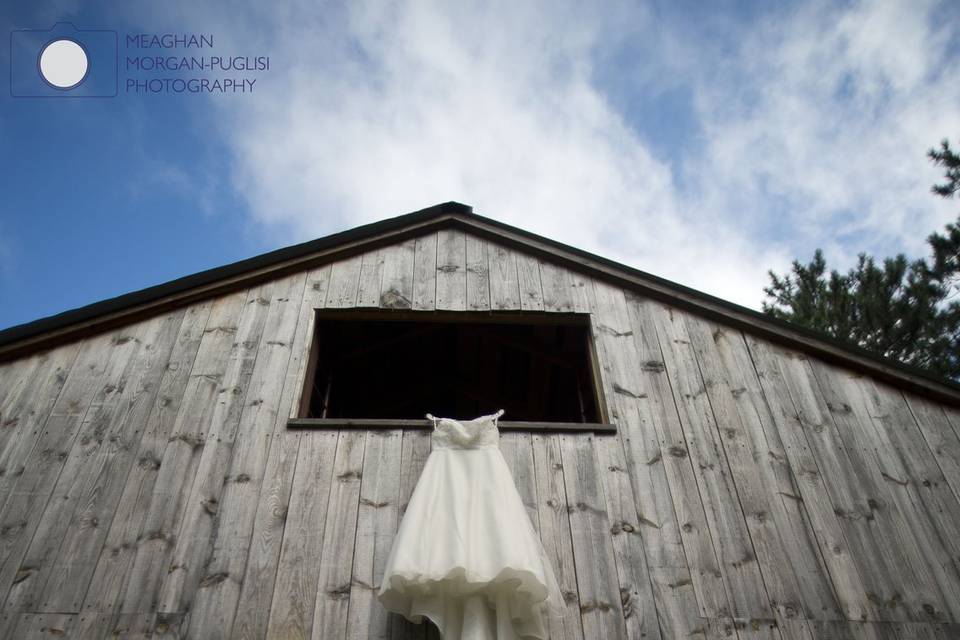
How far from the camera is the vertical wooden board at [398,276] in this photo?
419cm

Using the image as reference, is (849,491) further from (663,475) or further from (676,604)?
(676,604)

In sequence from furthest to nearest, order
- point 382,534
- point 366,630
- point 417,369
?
point 417,369 < point 382,534 < point 366,630

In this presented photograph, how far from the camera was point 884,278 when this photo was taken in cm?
1080

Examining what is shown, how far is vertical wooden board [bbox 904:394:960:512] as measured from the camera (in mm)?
3475

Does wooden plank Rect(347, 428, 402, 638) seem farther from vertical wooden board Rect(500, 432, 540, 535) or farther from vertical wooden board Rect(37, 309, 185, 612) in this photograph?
vertical wooden board Rect(37, 309, 185, 612)

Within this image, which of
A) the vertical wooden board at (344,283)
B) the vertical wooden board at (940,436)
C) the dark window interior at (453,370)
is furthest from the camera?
the dark window interior at (453,370)

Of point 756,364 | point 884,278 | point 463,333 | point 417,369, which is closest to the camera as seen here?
point 756,364

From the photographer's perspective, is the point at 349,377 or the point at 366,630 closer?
the point at 366,630

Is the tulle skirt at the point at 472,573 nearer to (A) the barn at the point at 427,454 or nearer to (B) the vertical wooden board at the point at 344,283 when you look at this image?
(A) the barn at the point at 427,454

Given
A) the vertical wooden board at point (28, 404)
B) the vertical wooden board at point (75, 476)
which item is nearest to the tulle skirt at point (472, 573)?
the vertical wooden board at point (75, 476)

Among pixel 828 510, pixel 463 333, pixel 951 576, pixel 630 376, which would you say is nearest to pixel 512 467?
pixel 630 376

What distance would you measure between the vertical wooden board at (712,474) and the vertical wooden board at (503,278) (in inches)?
36.9

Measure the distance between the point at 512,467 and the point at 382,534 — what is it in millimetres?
729

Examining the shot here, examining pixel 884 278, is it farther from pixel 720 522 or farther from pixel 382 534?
pixel 382 534
